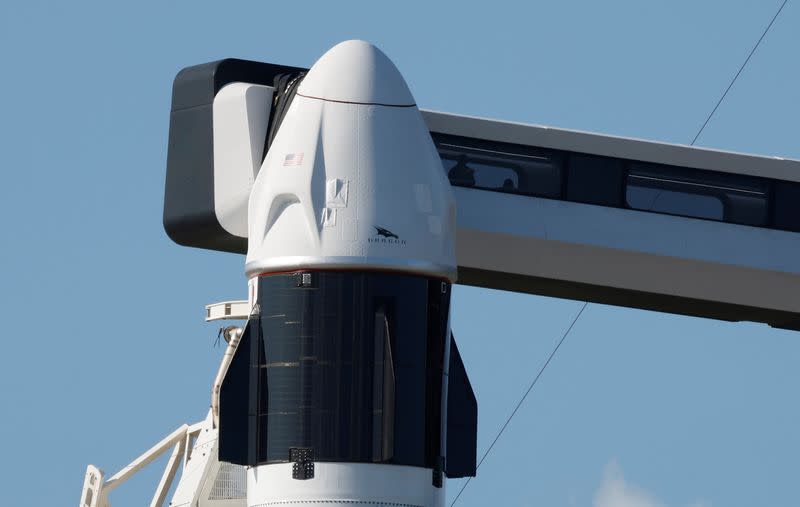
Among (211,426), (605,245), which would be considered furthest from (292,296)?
(211,426)

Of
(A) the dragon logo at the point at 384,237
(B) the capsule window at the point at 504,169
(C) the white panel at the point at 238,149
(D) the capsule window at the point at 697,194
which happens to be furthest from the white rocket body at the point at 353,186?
(D) the capsule window at the point at 697,194

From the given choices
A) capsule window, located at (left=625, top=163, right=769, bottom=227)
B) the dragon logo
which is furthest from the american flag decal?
capsule window, located at (left=625, top=163, right=769, bottom=227)

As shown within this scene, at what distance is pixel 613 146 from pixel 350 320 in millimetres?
8453

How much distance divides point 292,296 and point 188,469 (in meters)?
16.3

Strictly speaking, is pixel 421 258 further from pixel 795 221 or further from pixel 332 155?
pixel 795 221

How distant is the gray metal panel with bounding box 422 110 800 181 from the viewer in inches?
1752

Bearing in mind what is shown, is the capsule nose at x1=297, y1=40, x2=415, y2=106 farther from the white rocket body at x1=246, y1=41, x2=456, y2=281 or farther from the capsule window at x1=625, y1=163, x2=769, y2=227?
the capsule window at x1=625, y1=163, x2=769, y2=227

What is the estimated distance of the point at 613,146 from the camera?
4569 cm

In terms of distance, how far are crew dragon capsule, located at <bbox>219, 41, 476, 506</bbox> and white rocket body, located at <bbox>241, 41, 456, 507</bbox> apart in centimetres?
2

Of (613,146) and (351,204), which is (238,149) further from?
(613,146)

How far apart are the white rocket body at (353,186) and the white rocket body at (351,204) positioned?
0.02 meters

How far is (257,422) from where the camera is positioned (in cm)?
4006

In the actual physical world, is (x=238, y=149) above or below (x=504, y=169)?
above

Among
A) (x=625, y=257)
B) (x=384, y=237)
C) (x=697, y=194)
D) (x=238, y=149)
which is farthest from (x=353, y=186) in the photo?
(x=697, y=194)
